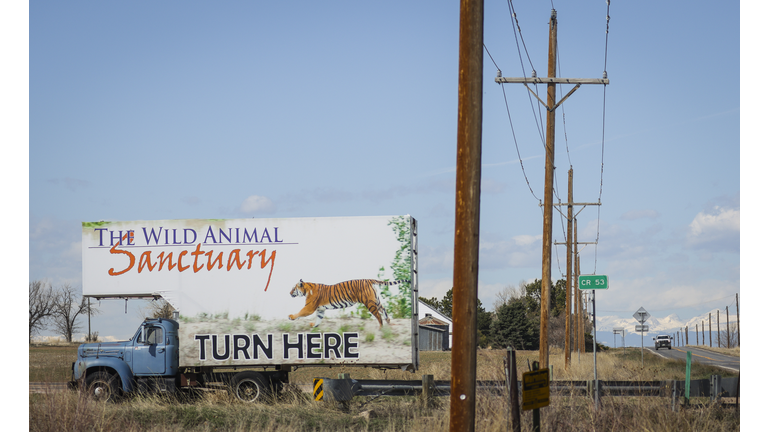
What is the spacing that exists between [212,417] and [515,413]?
302 inches

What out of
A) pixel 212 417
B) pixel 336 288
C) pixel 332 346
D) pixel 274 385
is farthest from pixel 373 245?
pixel 212 417

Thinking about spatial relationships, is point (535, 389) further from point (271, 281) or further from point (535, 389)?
point (271, 281)

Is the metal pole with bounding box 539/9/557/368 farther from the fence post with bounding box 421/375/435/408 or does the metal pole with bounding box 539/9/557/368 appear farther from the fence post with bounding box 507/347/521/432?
the fence post with bounding box 507/347/521/432

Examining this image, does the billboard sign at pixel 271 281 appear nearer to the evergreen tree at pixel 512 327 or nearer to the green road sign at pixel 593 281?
the green road sign at pixel 593 281

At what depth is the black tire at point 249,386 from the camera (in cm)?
1712

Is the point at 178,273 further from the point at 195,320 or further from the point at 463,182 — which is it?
the point at 463,182

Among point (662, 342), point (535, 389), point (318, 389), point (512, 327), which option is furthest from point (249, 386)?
point (662, 342)

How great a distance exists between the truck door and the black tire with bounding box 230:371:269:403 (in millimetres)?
1944

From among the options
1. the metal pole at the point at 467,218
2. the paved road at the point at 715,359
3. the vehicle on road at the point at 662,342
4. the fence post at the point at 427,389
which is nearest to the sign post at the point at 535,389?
the metal pole at the point at 467,218

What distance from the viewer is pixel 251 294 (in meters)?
17.4

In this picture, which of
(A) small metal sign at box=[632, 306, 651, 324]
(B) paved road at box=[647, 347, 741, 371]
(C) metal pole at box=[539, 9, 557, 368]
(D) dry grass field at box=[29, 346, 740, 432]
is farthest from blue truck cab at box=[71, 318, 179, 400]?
(B) paved road at box=[647, 347, 741, 371]

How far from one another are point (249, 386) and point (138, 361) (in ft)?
9.76

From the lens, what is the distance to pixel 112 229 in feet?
57.5

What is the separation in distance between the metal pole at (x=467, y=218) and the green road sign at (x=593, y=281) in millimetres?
10334
